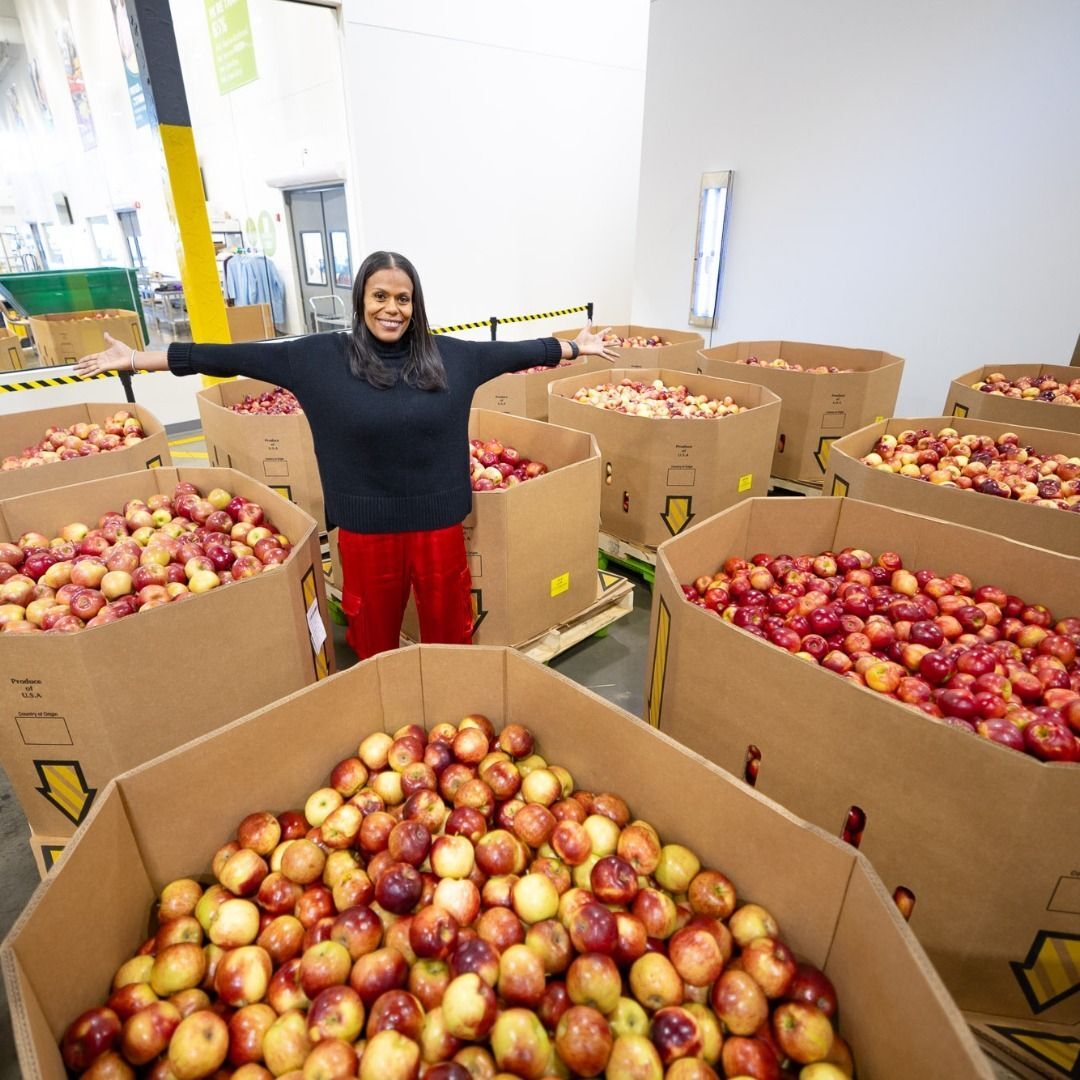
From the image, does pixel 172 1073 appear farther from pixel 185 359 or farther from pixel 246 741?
pixel 185 359

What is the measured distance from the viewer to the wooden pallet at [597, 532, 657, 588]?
379 cm

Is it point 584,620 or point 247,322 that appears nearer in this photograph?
point 584,620

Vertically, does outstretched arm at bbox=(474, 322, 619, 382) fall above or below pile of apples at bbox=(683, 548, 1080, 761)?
above

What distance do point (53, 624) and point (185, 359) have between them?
3.18 ft

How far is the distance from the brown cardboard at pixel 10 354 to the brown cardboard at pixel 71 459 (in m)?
3.44

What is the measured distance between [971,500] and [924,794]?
1638 millimetres

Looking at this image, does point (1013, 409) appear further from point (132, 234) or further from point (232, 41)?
point (132, 234)

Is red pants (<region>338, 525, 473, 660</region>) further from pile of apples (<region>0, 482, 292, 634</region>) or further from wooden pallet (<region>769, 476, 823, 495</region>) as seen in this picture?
wooden pallet (<region>769, 476, 823, 495</region>)

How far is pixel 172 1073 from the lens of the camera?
105 centimetres

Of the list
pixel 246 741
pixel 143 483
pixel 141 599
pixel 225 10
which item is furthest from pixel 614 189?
pixel 246 741

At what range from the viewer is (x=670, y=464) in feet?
11.7

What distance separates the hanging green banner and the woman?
8.42 m

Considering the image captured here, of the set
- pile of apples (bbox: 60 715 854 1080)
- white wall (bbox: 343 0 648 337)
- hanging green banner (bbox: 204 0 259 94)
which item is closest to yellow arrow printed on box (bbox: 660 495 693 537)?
pile of apples (bbox: 60 715 854 1080)

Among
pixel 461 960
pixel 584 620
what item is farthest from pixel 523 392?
pixel 461 960
